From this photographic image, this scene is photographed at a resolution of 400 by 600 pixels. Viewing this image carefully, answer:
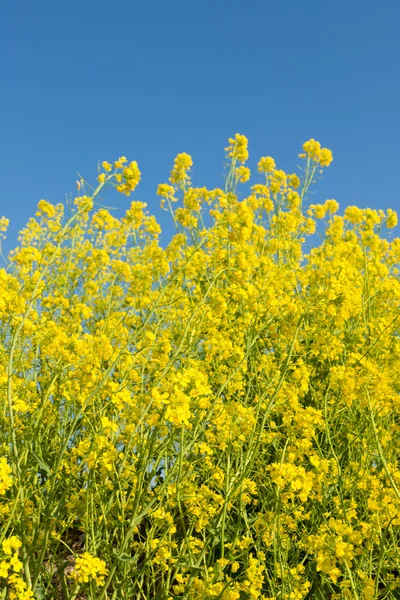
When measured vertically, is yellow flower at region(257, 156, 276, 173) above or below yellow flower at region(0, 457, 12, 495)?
above

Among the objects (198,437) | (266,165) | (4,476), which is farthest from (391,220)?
(4,476)

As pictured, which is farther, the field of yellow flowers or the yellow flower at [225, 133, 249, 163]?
the yellow flower at [225, 133, 249, 163]

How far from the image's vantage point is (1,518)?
10.2ft

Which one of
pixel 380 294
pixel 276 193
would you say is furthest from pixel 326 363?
pixel 276 193

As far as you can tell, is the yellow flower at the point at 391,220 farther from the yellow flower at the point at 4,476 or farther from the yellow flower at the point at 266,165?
the yellow flower at the point at 4,476

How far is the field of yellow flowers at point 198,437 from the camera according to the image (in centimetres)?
261

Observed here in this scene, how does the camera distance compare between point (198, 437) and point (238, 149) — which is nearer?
point (198, 437)

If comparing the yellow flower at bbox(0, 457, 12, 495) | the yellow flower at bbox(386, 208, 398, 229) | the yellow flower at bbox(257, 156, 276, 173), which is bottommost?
the yellow flower at bbox(0, 457, 12, 495)

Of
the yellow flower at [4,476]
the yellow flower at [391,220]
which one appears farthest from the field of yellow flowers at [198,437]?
the yellow flower at [391,220]

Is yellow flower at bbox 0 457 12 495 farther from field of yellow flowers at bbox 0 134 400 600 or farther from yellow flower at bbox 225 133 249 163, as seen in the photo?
yellow flower at bbox 225 133 249 163

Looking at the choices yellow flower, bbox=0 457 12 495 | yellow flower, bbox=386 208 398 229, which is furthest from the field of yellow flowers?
yellow flower, bbox=386 208 398 229

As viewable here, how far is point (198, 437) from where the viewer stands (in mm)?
3078

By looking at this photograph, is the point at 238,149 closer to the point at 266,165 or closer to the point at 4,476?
the point at 266,165

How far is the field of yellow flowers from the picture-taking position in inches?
103
